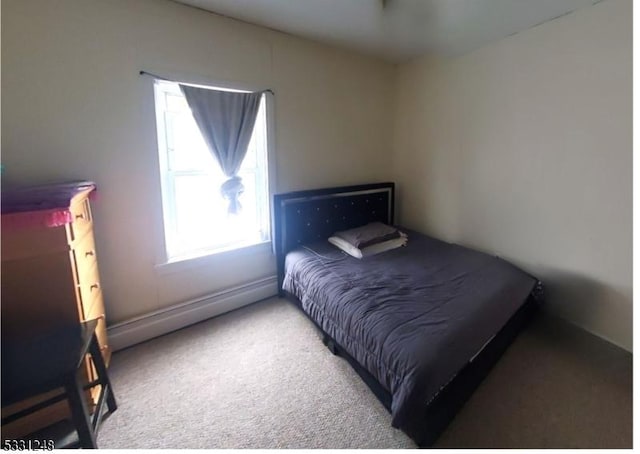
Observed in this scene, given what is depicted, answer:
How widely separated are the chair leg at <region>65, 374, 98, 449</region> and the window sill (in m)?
1.03

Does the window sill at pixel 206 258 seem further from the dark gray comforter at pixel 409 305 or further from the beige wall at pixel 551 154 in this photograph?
the beige wall at pixel 551 154

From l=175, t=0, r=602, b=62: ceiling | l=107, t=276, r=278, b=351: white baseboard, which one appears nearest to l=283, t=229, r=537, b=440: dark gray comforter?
l=107, t=276, r=278, b=351: white baseboard

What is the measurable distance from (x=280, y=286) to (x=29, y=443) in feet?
5.72

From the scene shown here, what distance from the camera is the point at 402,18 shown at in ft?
6.78

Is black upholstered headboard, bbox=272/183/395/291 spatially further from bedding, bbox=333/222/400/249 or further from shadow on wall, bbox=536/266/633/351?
shadow on wall, bbox=536/266/633/351

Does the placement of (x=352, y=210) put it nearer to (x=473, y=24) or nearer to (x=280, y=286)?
(x=280, y=286)

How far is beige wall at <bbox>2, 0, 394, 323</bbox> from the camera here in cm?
157

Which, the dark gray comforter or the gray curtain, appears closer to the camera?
the dark gray comforter

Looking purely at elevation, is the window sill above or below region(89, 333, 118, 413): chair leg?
above

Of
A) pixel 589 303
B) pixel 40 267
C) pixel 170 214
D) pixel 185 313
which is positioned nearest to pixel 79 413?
pixel 40 267

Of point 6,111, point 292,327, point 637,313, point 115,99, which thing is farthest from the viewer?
point 292,327

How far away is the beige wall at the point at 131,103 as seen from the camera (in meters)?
1.57

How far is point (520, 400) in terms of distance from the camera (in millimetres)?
1570

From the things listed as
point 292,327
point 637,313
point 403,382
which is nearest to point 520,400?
point 637,313
